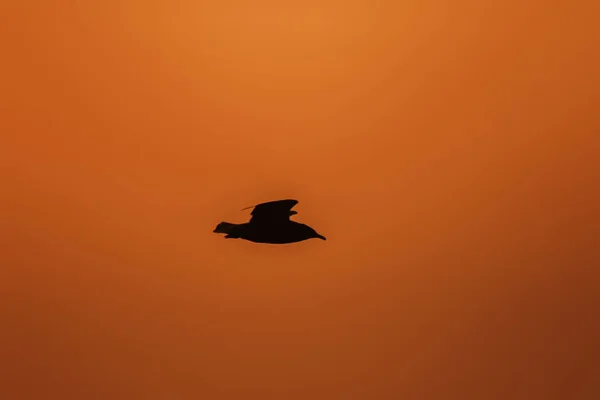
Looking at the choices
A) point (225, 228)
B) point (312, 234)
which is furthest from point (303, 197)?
point (225, 228)

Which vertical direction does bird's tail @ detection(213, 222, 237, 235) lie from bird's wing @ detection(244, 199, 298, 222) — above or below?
below

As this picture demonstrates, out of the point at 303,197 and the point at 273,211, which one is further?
the point at 303,197

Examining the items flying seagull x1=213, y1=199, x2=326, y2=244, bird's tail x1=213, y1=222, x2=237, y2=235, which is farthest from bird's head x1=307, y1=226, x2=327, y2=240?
bird's tail x1=213, y1=222, x2=237, y2=235

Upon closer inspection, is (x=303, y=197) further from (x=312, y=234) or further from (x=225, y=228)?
(x=225, y=228)

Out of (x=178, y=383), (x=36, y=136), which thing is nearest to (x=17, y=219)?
(x=36, y=136)

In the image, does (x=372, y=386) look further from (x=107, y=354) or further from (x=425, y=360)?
(x=107, y=354)

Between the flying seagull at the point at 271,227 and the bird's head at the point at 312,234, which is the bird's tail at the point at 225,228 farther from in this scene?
the bird's head at the point at 312,234

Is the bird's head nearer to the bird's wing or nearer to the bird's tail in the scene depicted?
the bird's wing
